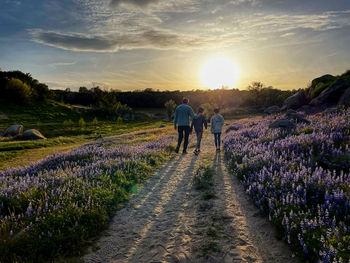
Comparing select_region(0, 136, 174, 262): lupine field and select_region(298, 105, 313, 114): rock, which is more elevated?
select_region(298, 105, 313, 114): rock

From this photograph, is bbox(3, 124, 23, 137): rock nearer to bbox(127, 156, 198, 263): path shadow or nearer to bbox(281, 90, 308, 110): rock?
bbox(127, 156, 198, 263): path shadow

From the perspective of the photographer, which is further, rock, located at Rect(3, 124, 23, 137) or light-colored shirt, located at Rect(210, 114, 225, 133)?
rock, located at Rect(3, 124, 23, 137)

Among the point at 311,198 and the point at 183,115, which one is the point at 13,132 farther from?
the point at 311,198

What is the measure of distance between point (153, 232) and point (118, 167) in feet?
13.8

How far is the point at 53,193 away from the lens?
5.52 metres

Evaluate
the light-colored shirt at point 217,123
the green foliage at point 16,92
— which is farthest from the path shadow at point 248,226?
the green foliage at point 16,92

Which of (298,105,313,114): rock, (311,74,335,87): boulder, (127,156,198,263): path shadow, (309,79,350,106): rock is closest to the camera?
(127,156,198,263): path shadow

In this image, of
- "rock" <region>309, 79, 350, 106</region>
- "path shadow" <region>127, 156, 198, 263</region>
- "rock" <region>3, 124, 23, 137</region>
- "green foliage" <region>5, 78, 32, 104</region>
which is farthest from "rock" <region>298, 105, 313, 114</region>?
"green foliage" <region>5, 78, 32, 104</region>

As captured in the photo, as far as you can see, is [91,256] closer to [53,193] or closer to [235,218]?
[53,193]

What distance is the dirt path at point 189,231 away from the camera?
12.4 ft

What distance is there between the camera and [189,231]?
452 cm

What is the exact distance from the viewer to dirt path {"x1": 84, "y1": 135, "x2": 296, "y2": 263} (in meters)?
3.77

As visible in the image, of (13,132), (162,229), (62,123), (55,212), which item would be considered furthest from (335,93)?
(62,123)

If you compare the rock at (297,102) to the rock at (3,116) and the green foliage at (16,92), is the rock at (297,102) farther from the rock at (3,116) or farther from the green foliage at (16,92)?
the green foliage at (16,92)
